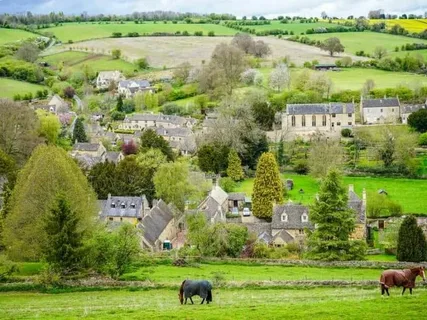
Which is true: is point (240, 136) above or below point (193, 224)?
above

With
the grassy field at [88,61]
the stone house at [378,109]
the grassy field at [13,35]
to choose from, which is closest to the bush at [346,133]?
the stone house at [378,109]

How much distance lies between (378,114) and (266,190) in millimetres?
44709

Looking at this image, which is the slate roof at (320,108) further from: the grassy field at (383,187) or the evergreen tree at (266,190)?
the evergreen tree at (266,190)

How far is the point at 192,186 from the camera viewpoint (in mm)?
68750

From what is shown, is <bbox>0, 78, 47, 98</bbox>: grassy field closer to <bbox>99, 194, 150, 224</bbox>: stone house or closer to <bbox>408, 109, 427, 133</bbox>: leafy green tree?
<bbox>99, 194, 150, 224</bbox>: stone house

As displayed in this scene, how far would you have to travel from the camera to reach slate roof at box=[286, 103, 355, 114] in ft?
338

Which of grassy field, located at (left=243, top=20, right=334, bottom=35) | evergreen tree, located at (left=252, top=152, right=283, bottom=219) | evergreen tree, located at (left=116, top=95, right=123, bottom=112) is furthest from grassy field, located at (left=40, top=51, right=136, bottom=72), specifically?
evergreen tree, located at (left=252, top=152, right=283, bottom=219)

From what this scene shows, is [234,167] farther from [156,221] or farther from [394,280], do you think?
[394,280]

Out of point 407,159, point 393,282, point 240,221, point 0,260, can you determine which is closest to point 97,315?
point 393,282

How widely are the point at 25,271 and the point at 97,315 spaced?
2191cm

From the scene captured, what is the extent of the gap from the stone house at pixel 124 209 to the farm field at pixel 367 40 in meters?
102

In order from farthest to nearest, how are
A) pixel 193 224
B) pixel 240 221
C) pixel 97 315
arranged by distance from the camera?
pixel 240 221 → pixel 193 224 → pixel 97 315

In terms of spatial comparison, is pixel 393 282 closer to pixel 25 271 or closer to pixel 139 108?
pixel 25 271

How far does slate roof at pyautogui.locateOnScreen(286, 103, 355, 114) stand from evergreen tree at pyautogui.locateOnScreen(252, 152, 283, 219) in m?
34.8
